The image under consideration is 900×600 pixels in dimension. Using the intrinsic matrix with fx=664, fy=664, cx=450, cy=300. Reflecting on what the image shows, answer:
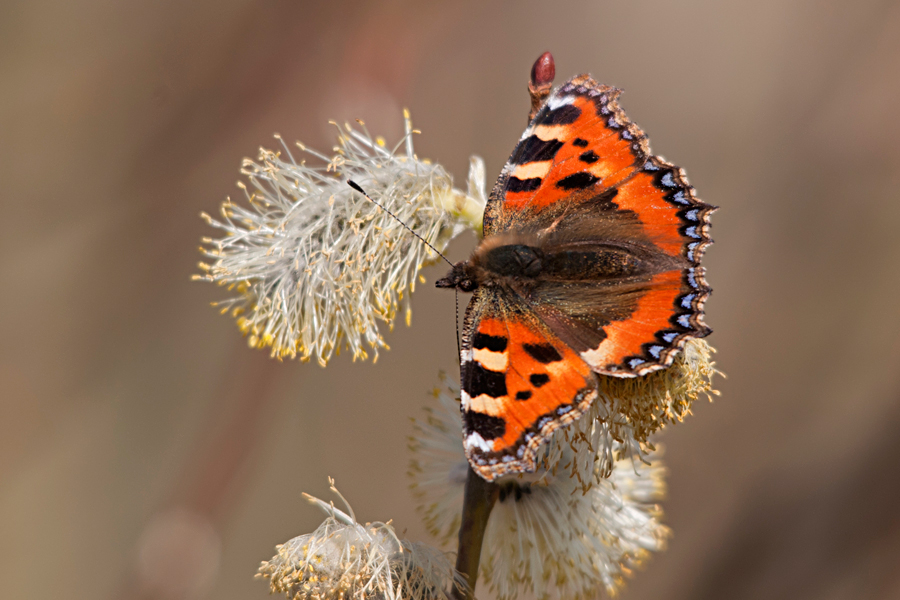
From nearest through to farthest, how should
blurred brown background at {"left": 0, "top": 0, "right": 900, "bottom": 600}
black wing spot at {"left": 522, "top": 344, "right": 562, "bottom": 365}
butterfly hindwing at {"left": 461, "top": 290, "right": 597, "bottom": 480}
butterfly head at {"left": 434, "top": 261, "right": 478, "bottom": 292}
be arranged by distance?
butterfly hindwing at {"left": 461, "top": 290, "right": 597, "bottom": 480} < black wing spot at {"left": 522, "top": 344, "right": 562, "bottom": 365} < butterfly head at {"left": 434, "top": 261, "right": 478, "bottom": 292} < blurred brown background at {"left": 0, "top": 0, "right": 900, "bottom": 600}

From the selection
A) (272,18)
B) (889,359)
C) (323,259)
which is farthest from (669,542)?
(272,18)

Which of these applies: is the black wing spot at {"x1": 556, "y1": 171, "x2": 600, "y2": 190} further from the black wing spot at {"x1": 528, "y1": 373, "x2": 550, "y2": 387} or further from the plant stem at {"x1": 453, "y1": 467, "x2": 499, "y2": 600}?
the plant stem at {"x1": 453, "y1": 467, "x2": 499, "y2": 600}

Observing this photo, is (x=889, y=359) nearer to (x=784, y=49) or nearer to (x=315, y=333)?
(x=784, y=49)

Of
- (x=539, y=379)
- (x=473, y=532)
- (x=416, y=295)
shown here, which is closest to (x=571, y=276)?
(x=539, y=379)

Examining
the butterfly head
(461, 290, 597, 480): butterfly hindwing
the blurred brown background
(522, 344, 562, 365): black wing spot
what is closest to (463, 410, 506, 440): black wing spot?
(461, 290, 597, 480): butterfly hindwing

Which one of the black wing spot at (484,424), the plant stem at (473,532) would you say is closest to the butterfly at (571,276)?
the black wing spot at (484,424)

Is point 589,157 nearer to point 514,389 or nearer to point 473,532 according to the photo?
point 514,389
